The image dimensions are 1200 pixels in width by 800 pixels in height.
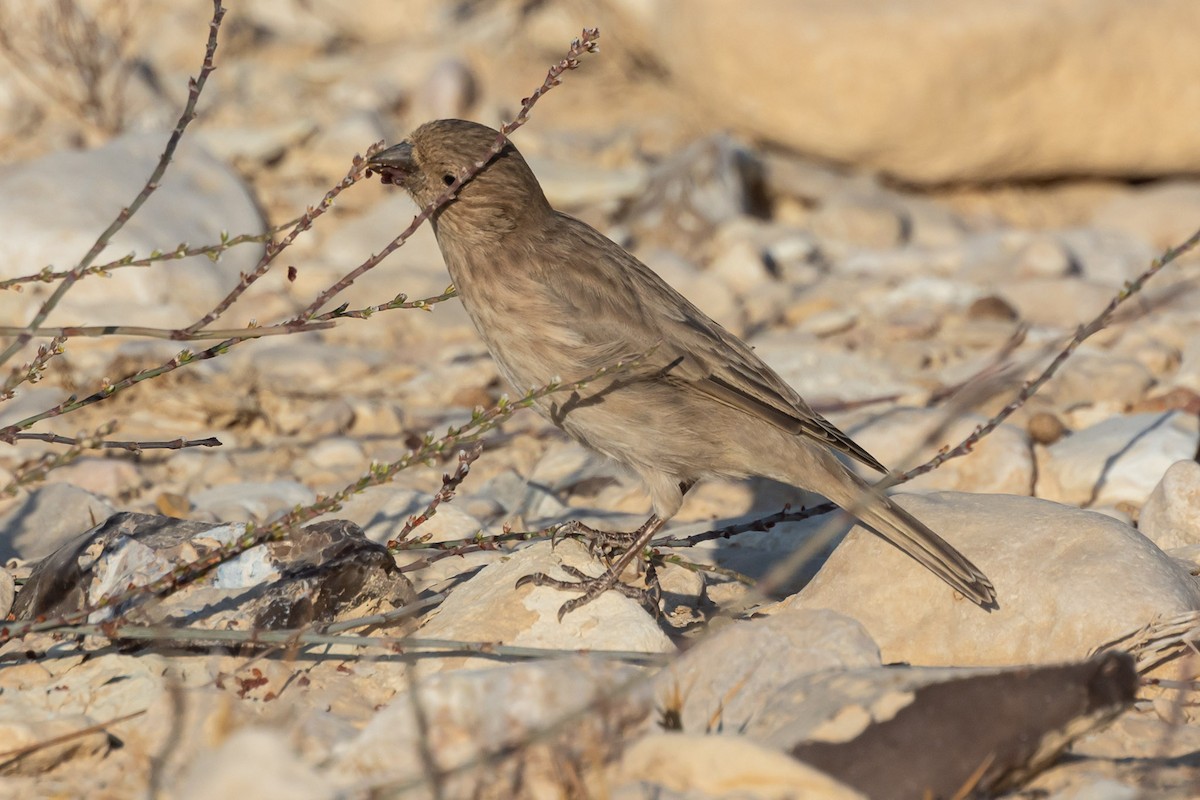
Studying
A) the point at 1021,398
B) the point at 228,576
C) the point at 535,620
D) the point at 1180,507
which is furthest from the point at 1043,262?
the point at 228,576

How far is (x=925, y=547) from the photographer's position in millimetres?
4082

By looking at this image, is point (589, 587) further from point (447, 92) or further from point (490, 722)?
point (447, 92)

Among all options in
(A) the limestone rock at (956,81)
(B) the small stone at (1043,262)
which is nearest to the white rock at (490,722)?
(B) the small stone at (1043,262)

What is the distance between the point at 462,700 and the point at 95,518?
115 inches

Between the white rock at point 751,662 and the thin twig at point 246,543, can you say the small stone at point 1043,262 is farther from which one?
the thin twig at point 246,543

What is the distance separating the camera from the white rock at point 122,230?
769 centimetres

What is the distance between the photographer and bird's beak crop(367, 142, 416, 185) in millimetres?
4953

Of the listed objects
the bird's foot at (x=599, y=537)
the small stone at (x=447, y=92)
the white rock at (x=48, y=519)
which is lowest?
the bird's foot at (x=599, y=537)

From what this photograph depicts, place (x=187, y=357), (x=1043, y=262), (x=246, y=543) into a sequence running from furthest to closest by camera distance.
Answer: (x=1043, y=262) < (x=187, y=357) < (x=246, y=543)

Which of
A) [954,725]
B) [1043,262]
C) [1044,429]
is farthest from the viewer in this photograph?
[1043,262]

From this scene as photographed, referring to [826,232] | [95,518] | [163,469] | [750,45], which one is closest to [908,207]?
[826,232]

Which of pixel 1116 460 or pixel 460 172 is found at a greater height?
pixel 460 172

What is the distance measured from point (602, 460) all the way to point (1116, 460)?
7.00 feet

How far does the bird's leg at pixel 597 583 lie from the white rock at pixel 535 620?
2 centimetres
